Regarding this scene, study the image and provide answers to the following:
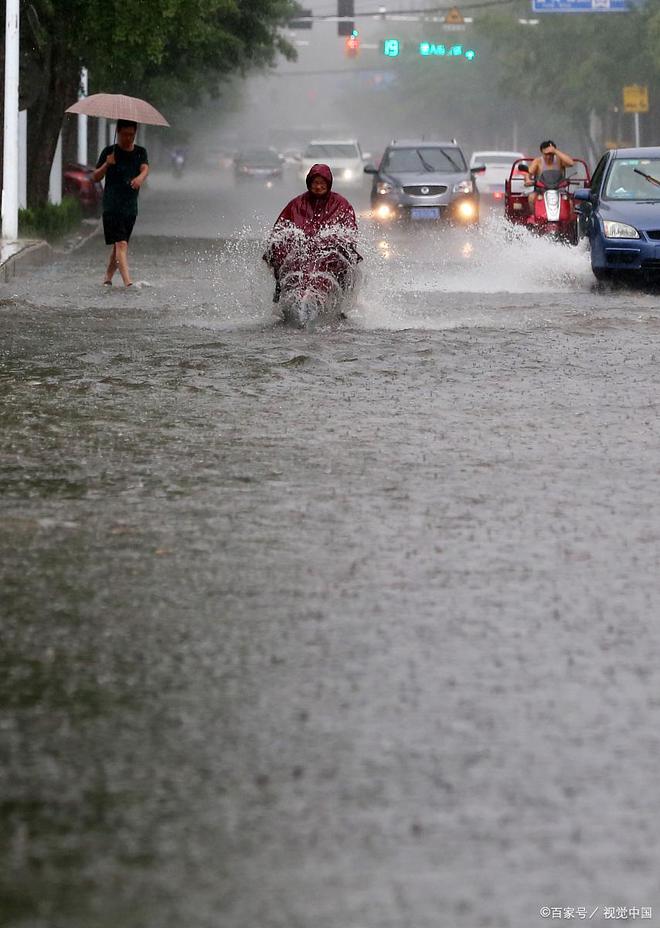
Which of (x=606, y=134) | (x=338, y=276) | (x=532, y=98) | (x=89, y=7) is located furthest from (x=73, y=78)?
(x=606, y=134)

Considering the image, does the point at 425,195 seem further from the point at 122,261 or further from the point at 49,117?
the point at 122,261

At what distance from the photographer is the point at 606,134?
337 ft

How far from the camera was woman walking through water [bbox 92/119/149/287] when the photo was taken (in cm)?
2167

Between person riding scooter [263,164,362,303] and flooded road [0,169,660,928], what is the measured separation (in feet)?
10.0

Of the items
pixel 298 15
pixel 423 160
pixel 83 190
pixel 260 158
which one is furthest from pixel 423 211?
pixel 260 158

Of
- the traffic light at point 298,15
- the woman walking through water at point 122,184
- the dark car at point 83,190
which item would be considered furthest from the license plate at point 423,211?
the traffic light at point 298,15

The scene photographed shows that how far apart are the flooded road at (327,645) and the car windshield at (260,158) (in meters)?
72.4

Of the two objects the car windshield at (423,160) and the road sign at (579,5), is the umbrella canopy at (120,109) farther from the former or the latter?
the road sign at (579,5)

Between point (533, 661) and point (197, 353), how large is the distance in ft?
30.6

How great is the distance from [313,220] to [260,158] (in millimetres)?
69975

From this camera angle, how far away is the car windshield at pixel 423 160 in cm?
3931

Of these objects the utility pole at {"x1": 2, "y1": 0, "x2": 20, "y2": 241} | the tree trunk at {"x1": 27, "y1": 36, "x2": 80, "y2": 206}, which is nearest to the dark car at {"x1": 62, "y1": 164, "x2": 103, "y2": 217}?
the tree trunk at {"x1": 27, "y1": 36, "x2": 80, "y2": 206}

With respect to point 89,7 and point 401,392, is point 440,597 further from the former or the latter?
point 89,7

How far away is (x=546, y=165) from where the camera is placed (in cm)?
2773
